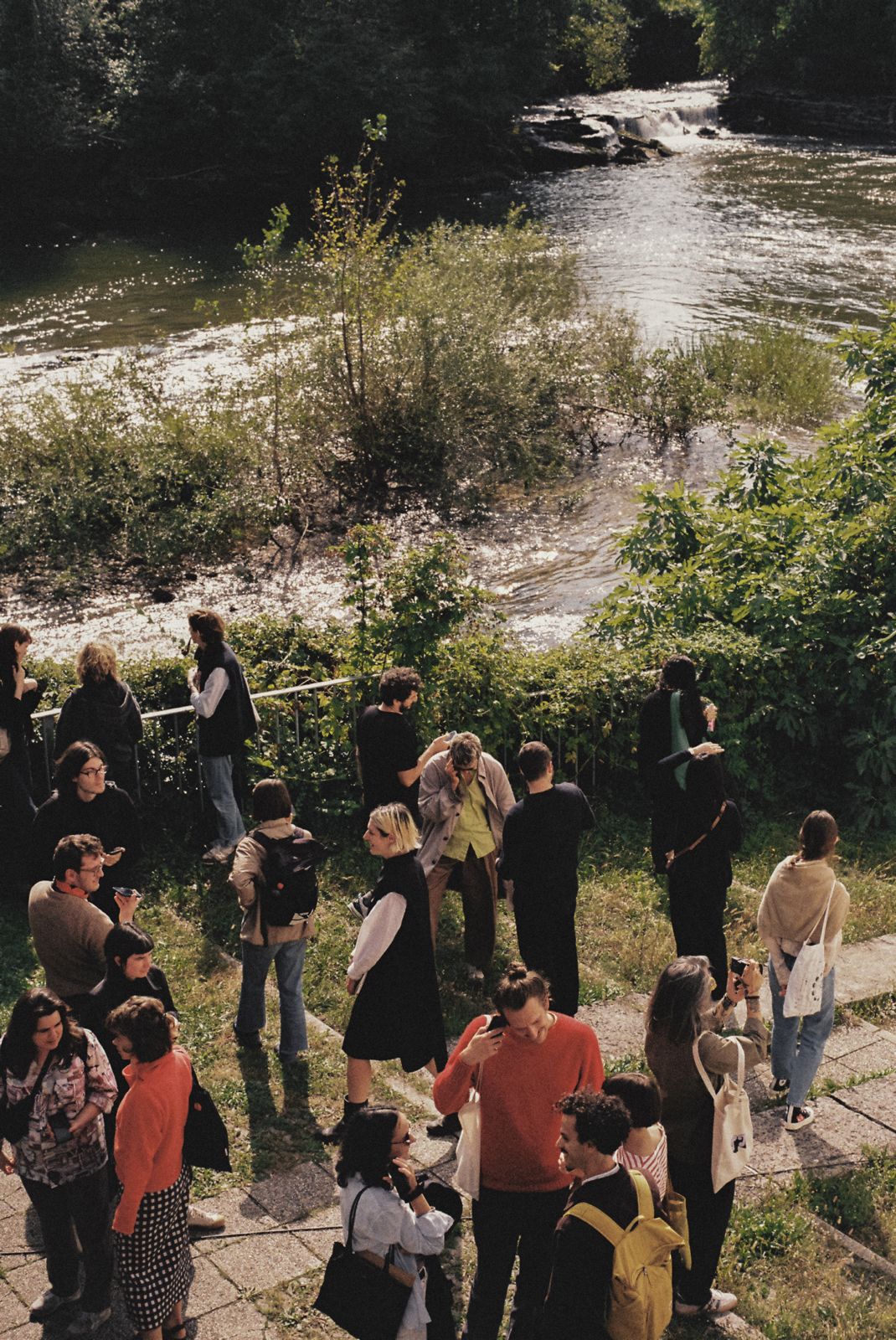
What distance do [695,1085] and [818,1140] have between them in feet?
5.69

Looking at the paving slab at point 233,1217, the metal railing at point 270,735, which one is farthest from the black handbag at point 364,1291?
the metal railing at point 270,735

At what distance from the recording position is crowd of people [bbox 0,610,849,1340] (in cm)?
439

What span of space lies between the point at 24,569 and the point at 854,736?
10172 millimetres

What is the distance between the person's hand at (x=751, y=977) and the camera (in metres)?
5.27

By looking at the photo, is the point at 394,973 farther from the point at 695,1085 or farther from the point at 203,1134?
the point at 695,1085

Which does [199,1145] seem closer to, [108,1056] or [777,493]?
[108,1056]

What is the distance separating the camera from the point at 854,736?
9758mm

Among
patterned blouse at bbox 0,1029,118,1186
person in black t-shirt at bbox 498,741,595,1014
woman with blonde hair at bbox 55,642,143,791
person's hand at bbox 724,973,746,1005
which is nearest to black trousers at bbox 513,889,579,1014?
person in black t-shirt at bbox 498,741,595,1014

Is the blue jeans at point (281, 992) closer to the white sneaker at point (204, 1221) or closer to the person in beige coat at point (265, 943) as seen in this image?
the person in beige coat at point (265, 943)

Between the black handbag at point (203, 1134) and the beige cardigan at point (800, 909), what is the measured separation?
8.56 feet

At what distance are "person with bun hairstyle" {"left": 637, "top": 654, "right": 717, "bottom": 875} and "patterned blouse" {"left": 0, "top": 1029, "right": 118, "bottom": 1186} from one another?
11.3 ft

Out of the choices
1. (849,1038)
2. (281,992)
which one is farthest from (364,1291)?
(849,1038)

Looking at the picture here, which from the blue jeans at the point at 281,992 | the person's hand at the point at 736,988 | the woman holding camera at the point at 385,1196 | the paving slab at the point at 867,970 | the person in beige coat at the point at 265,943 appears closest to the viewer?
the woman holding camera at the point at 385,1196

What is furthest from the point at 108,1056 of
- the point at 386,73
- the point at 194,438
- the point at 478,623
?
the point at 386,73
